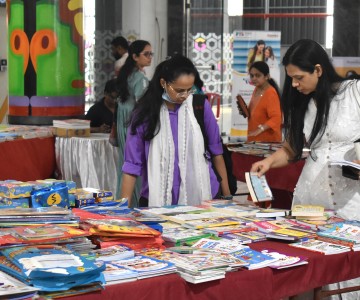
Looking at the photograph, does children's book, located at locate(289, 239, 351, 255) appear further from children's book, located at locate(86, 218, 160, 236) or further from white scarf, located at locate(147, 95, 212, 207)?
white scarf, located at locate(147, 95, 212, 207)

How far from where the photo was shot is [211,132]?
15.1 feet

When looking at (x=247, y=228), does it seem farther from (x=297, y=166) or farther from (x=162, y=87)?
(x=297, y=166)

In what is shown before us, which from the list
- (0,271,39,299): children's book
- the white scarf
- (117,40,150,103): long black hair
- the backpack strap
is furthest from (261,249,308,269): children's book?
(117,40,150,103): long black hair

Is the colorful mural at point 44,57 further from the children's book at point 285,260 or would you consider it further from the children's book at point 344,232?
the children's book at point 285,260

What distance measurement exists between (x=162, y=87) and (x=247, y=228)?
121 cm

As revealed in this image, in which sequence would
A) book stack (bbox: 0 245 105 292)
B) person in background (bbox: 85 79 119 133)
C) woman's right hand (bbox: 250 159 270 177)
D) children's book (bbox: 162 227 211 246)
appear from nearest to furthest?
book stack (bbox: 0 245 105 292), children's book (bbox: 162 227 211 246), woman's right hand (bbox: 250 159 270 177), person in background (bbox: 85 79 119 133)

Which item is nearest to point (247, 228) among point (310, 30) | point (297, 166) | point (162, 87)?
point (162, 87)

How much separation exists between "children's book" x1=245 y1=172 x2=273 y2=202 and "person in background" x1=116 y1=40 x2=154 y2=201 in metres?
2.56

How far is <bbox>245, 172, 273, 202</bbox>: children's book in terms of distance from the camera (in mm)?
3873

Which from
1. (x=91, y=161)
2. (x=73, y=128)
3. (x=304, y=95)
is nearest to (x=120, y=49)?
(x=73, y=128)

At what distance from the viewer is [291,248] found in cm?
325

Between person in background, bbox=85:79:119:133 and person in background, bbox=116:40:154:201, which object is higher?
person in background, bbox=116:40:154:201

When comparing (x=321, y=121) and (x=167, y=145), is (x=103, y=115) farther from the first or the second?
(x=321, y=121)

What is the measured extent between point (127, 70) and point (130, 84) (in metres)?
0.13
